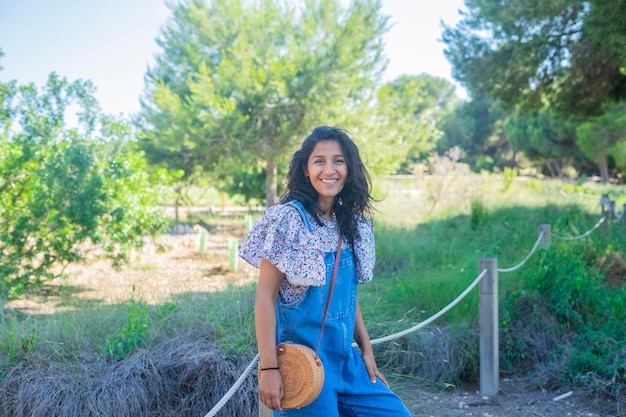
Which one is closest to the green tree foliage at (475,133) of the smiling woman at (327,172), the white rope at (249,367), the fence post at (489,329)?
the fence post at (489,329)

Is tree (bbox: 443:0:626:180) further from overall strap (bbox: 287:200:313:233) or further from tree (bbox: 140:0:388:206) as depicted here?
overall strap (bbox: 287:200:313:233)

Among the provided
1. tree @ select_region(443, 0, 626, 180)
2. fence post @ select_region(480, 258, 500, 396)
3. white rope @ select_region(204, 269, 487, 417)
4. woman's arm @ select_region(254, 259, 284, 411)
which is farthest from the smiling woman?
tree @ select_region(443, 0, 626, 180)

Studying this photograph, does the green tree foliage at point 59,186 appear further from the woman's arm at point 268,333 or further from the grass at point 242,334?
the woman's arm at point 268,333

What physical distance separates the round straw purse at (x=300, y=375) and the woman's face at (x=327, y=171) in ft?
1.77

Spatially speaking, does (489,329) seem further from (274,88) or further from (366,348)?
(274,88)

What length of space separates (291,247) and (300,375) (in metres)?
0.39

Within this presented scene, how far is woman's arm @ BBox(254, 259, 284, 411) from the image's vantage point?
75.6 inches

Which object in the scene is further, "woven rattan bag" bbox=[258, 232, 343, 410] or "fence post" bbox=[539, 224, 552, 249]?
"fence post" bbox=[539, 224, 552, 249]

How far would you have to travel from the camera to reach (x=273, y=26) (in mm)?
17797

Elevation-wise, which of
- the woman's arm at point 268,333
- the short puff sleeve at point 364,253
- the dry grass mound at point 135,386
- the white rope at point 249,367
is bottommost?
the dry grass mound at point 135,386

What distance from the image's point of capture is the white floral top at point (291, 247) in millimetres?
1963

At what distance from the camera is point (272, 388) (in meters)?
1.92

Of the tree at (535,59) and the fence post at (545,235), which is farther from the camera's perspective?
the tree at (535,59)

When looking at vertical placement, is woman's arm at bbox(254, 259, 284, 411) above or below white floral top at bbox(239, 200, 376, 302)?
below
